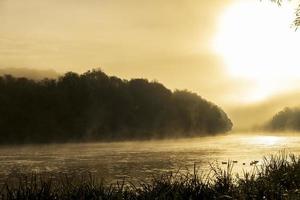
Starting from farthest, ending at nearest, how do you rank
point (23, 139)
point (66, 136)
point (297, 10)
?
point (66, 136), point (23, 139), point (297, 10)

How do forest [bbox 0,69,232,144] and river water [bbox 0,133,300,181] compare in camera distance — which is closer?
river water [bbox 0,133,300,181]

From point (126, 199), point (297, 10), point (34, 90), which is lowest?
point (126, 199)

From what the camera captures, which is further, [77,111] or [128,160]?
[77,111]

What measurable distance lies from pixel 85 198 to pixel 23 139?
5991 inches

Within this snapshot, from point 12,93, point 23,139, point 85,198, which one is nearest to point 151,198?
point 85,198

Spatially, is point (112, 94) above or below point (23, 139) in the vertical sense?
above

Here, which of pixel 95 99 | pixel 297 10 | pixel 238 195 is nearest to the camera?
pixel 238 195

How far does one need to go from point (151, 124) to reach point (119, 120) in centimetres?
1213

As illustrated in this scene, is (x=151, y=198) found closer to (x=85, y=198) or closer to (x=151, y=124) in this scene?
(x=85, y=198)

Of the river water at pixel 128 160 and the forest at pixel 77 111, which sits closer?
the river water at pixel 128 160

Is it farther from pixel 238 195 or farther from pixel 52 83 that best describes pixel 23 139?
pixel 238 195

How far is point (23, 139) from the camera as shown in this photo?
541ft

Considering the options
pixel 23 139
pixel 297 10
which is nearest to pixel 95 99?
pixel 23 139

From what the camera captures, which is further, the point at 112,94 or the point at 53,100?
the point at 112,94
